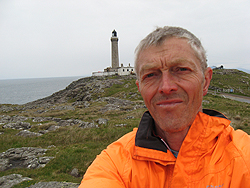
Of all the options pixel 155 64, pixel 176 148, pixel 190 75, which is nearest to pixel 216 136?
pixel 176 148

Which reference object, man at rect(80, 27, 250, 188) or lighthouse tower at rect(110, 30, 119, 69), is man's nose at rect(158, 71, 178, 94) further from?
lighthouse tower at rect(110, 30, 119, 69)

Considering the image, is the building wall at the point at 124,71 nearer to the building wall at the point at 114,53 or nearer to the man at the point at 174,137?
the building wall at the point at 114,53

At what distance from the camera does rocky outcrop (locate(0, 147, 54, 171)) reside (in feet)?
28.7

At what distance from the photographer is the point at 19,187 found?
5938mm

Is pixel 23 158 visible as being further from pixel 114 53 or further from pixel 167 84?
pixel 114 53

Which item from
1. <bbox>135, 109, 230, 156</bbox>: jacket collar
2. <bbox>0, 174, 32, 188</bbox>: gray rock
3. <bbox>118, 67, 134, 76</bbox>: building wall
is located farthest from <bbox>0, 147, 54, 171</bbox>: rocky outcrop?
<bbox>118, 67, 134, 76</bbox>: building wall

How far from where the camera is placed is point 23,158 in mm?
9695

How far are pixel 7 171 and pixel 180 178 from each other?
9977 mm

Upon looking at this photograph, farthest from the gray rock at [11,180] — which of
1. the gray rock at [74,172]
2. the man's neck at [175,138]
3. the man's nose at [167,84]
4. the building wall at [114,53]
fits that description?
the building wall at [114,53]

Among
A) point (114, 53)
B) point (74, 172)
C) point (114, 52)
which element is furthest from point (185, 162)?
point (114, 52)

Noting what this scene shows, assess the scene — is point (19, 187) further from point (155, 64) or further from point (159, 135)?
point (155, 64)

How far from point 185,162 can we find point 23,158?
11236 mm

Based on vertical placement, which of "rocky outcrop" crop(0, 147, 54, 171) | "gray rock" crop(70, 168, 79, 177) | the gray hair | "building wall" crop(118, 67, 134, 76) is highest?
"building wall" crop(118, 67, 134, 76)

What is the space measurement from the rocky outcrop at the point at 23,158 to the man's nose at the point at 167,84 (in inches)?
370
